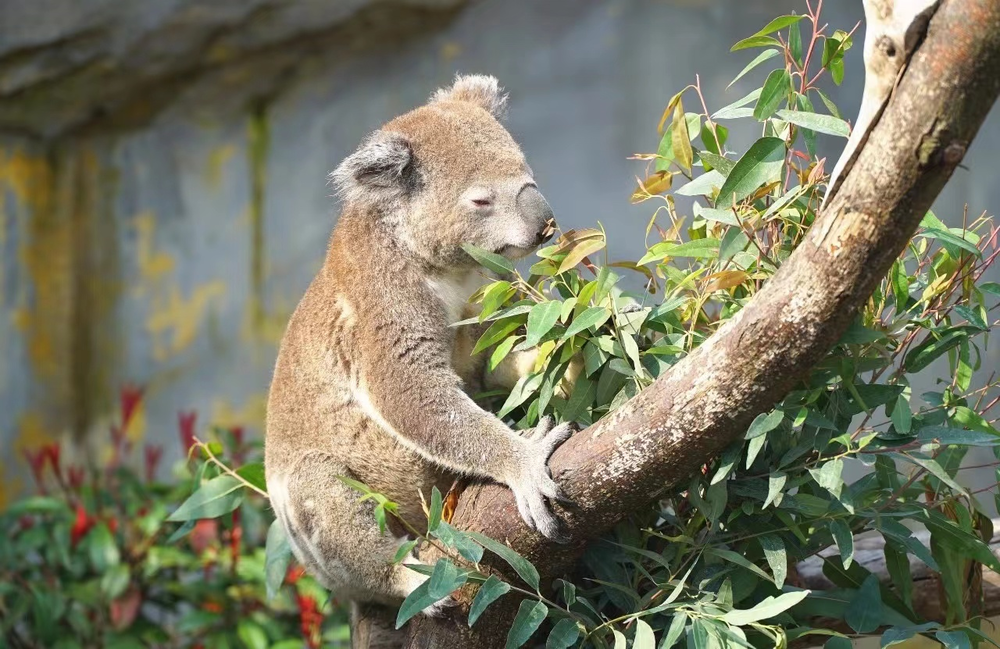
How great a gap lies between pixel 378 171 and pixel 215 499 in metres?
1.04

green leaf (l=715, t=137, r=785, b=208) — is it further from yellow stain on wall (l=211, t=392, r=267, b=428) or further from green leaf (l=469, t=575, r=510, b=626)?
Result: yellow stain on wall (l=211, t=392, r=267, b=428)

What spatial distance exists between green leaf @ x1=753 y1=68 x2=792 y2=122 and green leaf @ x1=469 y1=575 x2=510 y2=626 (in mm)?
1045

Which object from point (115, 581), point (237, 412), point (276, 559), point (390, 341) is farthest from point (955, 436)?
point (237, 412)

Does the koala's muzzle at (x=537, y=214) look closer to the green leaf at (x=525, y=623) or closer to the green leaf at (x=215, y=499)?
the green leaf at (x=525, y=623)

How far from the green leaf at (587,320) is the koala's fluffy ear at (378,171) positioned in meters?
0.78

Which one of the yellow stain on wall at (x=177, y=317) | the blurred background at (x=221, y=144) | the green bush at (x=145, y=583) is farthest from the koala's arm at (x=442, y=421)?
the yellow stain on wall at (x=177, y=317)

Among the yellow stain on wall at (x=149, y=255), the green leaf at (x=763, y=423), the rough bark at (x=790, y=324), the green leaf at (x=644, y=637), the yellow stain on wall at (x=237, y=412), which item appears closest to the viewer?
the rough bark at (x=790, y=324)

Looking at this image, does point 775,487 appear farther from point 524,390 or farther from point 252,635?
point 252,635

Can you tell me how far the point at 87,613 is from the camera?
4.57 m

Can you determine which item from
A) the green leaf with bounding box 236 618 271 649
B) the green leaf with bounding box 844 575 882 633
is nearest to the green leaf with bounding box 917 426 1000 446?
the green leaf with bounding box 844 575 882 633

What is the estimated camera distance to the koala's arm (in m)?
2.23

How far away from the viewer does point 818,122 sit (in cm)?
196

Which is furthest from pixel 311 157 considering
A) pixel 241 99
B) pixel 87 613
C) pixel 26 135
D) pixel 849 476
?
pixel 849 476

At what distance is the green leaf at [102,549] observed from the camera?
14.6 feet
